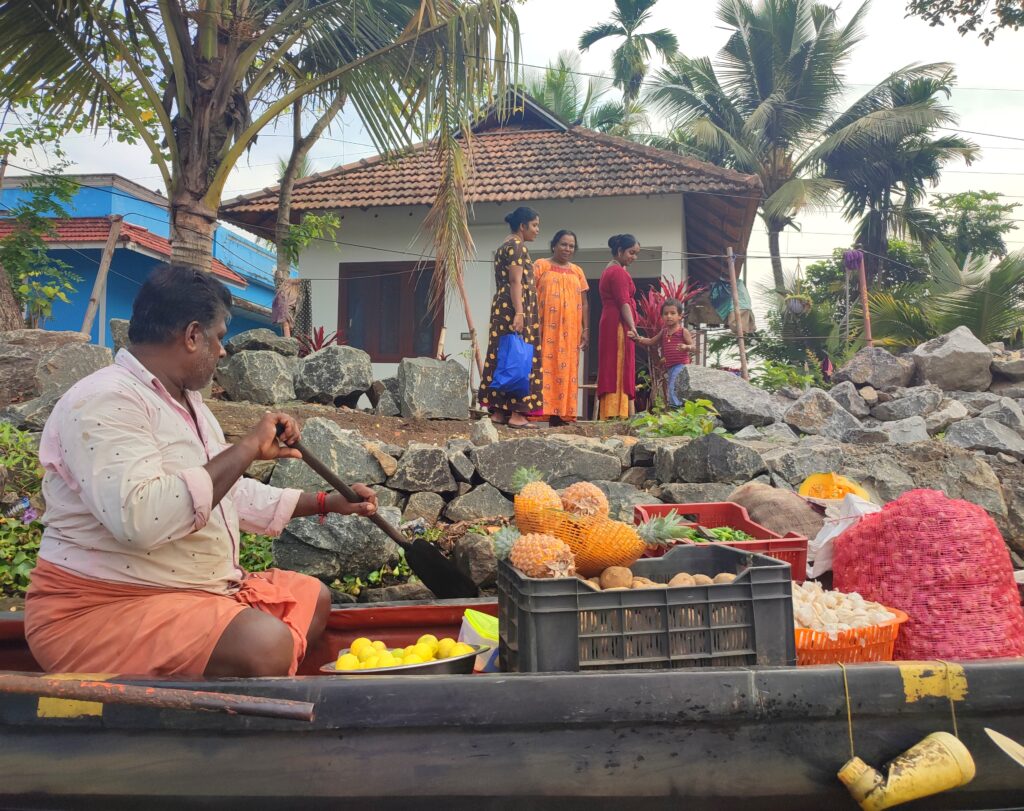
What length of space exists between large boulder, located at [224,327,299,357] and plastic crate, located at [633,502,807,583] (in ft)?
16.7

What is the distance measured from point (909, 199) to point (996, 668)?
77.3ft

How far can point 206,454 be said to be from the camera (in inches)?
104

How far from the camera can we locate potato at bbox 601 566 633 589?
2.39 m

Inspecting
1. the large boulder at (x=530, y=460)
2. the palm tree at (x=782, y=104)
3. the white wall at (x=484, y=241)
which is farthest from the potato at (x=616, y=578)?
the palm tree at (x=782, y=104)

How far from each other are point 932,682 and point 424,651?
4.64ft

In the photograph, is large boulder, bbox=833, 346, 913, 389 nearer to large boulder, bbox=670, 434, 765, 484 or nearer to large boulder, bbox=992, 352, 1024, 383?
large boulder, bbox=992, 352, 1024, 383

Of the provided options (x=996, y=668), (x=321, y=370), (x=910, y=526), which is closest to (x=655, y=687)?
(x=996, y=668)

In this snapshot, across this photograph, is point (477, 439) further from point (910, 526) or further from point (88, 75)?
point (88, 75)

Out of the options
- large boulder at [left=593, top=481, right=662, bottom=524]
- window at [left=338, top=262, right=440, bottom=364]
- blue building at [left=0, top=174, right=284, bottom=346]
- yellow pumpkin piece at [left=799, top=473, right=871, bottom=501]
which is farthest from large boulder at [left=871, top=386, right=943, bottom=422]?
blue building at [left=0, top=174, right=284, bottom=346]

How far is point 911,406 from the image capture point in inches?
329

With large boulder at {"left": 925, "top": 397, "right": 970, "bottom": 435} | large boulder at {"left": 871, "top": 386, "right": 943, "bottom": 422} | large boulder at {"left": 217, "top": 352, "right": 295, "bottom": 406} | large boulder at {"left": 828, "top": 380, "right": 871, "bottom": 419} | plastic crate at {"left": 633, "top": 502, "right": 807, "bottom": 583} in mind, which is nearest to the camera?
plastic crate at {"left": 633, "top": 502, "right": 807, "bottom": 583}

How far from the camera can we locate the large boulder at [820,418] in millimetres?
Answer: 7370

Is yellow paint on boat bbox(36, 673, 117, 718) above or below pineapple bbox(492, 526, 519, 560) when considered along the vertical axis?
below

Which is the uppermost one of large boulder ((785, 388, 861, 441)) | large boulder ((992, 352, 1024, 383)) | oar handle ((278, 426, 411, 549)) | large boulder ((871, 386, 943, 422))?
large boulder ((992, 352, 1024, 383))
